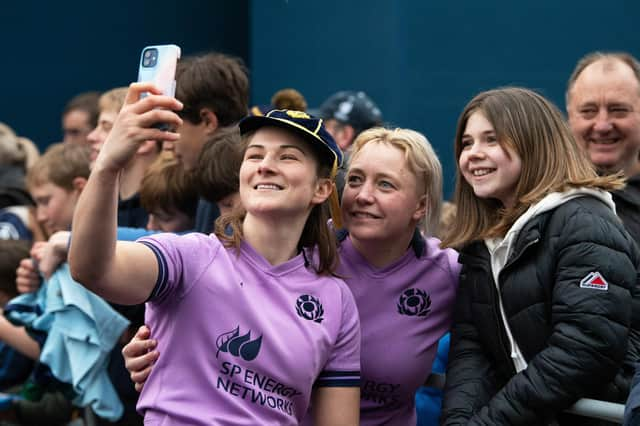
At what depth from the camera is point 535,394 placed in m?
2.94

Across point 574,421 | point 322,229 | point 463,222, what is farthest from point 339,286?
point 574,421

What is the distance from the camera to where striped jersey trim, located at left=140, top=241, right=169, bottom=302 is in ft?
8.91

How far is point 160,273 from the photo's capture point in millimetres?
2717

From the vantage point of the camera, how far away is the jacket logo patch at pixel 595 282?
290 centimetres

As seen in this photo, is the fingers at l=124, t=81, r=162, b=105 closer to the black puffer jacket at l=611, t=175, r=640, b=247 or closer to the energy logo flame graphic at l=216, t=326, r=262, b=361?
the energy logo flame graphic at l=216, t=326, r=262, b=361

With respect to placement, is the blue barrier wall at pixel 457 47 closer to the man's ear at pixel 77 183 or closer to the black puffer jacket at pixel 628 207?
the man's ear at pixel 77 183

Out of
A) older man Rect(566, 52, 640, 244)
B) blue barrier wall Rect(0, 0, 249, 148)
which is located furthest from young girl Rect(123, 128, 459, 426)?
blue barrier wall Rect(0, 0, 249, 148)

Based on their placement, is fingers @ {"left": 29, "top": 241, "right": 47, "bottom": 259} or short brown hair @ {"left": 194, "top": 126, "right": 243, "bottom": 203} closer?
short brown hair @ {"left": 194, "top": 126, "right": 243, "bottom": 203}

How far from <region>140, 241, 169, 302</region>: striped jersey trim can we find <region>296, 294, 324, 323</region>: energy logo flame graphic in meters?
0.45

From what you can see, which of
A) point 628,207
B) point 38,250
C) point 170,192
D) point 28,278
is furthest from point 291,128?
point 28,278

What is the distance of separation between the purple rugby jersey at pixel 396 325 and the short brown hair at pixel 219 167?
0.74 meters

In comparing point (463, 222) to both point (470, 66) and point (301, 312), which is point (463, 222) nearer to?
point (301, 312)

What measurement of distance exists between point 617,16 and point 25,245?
201 inches

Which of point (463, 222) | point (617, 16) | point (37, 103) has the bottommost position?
point (37, 103)
